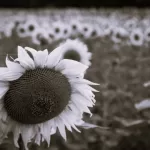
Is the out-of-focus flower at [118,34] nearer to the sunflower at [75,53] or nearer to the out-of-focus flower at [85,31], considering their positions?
the out-of-focus flower at [85,31]

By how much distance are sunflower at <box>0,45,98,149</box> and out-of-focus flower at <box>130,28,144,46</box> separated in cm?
205

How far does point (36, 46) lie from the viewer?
2.43 m

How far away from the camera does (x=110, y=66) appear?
9.07 ft

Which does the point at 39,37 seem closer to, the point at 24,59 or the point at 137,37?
the point at 137,37

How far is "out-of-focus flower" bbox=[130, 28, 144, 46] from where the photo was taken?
2.93m

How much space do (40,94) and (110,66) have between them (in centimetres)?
192

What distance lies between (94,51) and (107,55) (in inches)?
3.3

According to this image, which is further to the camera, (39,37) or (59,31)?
(59,31)

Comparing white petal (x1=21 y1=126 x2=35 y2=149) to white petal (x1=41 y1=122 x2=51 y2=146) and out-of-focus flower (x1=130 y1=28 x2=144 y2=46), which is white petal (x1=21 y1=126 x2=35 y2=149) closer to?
white petal (x1=41 y1=122 x2=51 y2=146)

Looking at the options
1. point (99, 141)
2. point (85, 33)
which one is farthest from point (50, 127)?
point (85, 33)

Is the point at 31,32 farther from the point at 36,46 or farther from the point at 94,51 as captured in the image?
the point at 94,51
